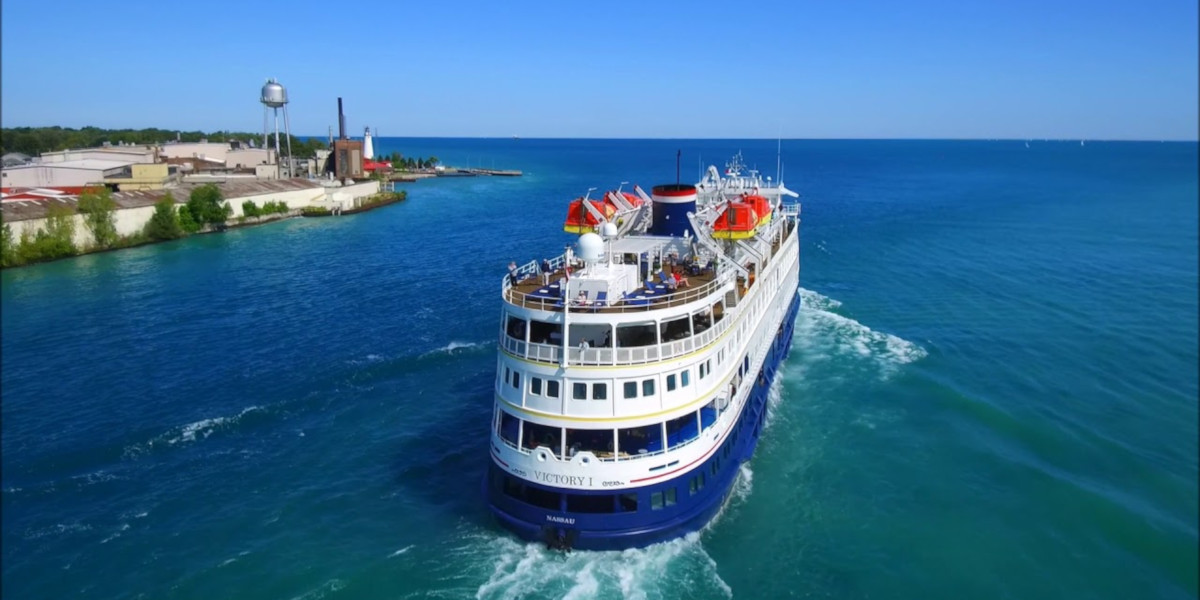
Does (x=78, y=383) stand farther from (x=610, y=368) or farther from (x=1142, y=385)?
(x=1142, y=385)

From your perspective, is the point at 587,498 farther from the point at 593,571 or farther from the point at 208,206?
the point at 208,206

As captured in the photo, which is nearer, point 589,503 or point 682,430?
point 589,503

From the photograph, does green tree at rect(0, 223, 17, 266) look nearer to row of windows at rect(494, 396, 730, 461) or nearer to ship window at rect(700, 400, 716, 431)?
row of windows at rect(494, 396, 730, 461)

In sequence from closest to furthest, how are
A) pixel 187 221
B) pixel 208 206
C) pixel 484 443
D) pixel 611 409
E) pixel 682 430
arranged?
pixel 611 409 → pixel 682 430 → pixel 484 443 → pixel 187 221 → pixel 208 206

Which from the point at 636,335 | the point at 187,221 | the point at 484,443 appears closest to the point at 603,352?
the point at 636,335

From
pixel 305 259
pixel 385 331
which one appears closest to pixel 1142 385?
pixel 385 331

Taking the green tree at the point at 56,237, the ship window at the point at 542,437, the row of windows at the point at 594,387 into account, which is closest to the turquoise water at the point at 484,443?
the ship window at the point at 542,437

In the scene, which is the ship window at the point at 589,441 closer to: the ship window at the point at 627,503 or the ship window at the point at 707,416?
the ship window at the point at 627,503
